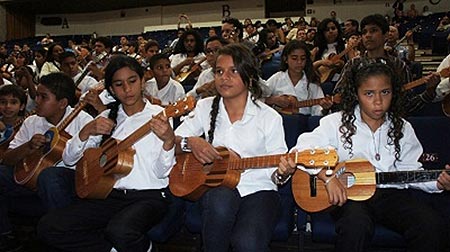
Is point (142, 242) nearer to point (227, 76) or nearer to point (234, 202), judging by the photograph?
point (234, 202)

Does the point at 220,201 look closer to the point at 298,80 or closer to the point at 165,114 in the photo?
the point at 165,114

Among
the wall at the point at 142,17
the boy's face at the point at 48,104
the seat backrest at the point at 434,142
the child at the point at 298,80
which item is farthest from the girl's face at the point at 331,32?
the wall at the point at 142,17

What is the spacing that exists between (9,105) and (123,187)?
4.45 ft

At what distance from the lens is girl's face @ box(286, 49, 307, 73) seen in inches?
156

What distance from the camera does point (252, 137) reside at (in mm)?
2354

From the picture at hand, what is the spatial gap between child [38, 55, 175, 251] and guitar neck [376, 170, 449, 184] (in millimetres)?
982

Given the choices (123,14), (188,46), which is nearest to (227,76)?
(188,46)

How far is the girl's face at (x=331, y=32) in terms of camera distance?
5.60 metres

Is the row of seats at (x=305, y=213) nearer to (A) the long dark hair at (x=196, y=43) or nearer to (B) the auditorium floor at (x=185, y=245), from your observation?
(B) the auditorium floor at (x=185, y=245)

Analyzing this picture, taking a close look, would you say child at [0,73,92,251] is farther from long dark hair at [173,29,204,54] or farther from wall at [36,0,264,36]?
wall at [36,0,264,36]

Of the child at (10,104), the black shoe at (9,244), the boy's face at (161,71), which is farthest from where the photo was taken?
the boy's face at (161,71)

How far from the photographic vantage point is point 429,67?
8.47m

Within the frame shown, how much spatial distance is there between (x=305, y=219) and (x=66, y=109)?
169cm

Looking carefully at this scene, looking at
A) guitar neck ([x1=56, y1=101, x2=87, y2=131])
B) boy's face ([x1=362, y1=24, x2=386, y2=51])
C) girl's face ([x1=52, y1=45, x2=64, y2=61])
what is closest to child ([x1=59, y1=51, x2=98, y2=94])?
girl's face ([x1=52, y1=45, x2=64, y2=61])
